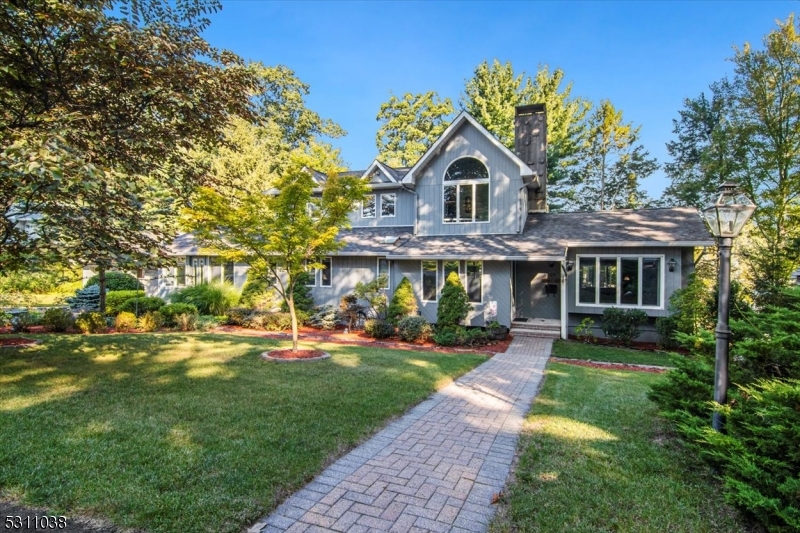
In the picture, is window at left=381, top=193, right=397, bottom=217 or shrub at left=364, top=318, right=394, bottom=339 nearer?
shrub at left=364, top=318, right=394, bottom=339

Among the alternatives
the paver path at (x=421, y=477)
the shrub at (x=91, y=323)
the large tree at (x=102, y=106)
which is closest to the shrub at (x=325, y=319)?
the shrub at (x=91, y=323)

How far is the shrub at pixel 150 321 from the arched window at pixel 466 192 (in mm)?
11739

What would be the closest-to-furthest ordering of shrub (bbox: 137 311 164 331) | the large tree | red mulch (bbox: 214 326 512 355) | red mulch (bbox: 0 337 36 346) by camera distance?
the large tree
red mulch (bbox: 0 337 36 346)
red mulch (bbox: 214 326 512 355)
shrub (bbox: 137 311 164 331)

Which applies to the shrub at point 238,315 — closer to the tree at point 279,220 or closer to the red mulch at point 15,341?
the red mulch at point 15,341

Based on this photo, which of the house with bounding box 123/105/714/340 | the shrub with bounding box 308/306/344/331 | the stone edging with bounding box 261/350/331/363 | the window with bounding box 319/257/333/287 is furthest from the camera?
the window with bounding box 319/257/333/287

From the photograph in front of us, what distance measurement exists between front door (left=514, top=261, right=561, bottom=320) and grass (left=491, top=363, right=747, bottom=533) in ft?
31.8

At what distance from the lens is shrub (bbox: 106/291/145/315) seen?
16236mm

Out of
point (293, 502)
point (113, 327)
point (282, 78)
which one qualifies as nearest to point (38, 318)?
point (113, 327)

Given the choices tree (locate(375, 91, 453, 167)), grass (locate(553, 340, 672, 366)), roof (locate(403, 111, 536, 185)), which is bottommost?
grass (locate(553, 340, 672, 366))

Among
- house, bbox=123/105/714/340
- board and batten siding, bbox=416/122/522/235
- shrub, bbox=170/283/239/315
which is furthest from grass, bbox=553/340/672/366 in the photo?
shrub, bbox=170/283/239/315

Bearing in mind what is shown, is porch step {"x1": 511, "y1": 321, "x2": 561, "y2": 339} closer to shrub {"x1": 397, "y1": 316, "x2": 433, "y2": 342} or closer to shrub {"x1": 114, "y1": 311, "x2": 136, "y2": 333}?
shrub {"x1": 397, "y1": 316, "x2": 433, "y2": 342}

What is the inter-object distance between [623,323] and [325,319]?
10896 millimetres

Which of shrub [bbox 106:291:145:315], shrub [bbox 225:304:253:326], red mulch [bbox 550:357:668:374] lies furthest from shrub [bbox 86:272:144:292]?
red mulch [bbox 550:357:668:374]

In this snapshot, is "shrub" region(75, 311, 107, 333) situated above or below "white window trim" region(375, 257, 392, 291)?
below
